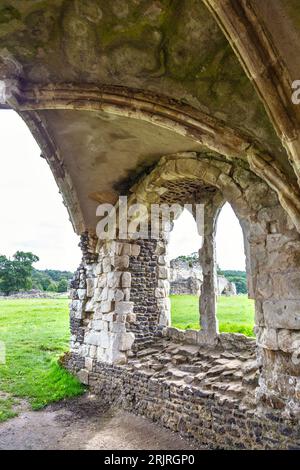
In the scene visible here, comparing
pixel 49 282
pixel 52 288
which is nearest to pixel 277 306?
pixel 52 288

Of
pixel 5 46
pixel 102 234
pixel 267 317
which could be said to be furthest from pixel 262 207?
pixel 102 234

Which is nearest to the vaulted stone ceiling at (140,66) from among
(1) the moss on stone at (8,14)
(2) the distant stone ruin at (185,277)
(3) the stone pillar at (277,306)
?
(1) the moss on stone at (8,14)

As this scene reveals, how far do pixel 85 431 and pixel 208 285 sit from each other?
2956 mm

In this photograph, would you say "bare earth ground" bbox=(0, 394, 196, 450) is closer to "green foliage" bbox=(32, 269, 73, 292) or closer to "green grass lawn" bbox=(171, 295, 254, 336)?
"green grass lawn" bbox=(171, 295, 254, 336)

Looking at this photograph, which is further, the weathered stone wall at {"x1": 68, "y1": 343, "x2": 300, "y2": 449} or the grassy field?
the grassy field

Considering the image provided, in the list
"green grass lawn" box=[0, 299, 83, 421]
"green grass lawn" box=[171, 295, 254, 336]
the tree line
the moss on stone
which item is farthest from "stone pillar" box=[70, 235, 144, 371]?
the tree line

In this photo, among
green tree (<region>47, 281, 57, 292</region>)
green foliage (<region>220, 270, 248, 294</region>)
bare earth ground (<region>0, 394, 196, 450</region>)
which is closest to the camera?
bare earth ground (<region>0, 394, 196, 450</region>)

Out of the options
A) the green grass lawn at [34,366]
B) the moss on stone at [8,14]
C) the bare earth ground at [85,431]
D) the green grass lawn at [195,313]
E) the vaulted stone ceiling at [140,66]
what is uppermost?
the moss on stone at [8,14]

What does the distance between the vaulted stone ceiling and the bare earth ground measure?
3.90 meters

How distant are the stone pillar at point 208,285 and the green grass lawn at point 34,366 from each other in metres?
2.80

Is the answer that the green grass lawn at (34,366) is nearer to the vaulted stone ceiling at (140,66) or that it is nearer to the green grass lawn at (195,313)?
the green grass lawn at (195,313)

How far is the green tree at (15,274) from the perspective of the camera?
3100cm

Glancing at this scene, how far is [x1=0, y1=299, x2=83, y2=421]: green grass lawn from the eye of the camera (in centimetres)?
653
